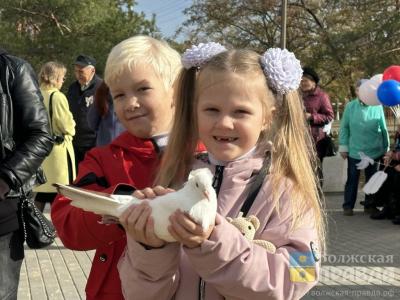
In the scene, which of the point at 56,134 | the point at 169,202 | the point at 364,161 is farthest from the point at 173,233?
the point at 364,161

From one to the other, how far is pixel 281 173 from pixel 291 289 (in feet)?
1.10

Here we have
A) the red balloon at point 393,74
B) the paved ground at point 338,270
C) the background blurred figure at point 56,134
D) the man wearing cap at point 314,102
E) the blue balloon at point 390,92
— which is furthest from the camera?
the man wearing cap at point 314,102

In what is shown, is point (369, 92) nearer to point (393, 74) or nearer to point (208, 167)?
point (393, 74)

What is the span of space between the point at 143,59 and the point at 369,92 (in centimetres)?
583

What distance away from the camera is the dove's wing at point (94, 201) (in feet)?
4.45

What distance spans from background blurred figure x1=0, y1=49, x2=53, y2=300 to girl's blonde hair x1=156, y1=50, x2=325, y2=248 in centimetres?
102

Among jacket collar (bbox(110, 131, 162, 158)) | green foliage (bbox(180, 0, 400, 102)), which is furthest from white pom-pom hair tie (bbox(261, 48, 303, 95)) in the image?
green foliage (bbox(180, 0, 400, 102))

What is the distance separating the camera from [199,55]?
5.64ft

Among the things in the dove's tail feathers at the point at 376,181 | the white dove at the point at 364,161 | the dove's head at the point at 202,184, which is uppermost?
the dove's head at the point at 202,184

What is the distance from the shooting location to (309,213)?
1580 millimetres

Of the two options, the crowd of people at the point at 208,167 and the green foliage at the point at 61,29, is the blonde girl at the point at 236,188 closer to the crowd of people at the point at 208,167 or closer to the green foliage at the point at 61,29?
the crowd of people at the point at 208,167

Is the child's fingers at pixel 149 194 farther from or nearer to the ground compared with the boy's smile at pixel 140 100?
nearer to the ground

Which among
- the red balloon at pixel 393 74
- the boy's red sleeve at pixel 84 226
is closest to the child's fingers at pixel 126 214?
the boy's red sleeve at pixel 84 226

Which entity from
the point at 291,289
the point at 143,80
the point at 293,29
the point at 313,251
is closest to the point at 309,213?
the point at 313,251
